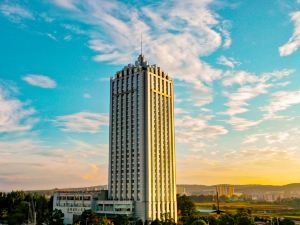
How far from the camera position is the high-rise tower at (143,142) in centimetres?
7706

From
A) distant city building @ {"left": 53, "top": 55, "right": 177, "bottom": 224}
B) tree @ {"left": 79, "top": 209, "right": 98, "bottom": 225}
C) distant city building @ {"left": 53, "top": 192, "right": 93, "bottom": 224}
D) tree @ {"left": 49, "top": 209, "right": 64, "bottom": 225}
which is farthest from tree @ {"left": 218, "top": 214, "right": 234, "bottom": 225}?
tree @ {"left": 49, "top": 209, "right": 64, "bottom": 225}

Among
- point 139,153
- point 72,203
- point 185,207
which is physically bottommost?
point 185,207

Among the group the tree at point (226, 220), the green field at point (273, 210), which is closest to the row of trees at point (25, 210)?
the tree at point (226, 220)

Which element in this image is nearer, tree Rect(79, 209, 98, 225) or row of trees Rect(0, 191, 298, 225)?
row of trees Rect(0, 191, 298, 225)

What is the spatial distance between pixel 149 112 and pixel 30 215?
118 feet

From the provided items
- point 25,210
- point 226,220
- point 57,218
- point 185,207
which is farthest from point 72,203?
point 226,220

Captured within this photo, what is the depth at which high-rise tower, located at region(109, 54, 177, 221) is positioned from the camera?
77.1 m

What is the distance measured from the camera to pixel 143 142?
78.8m

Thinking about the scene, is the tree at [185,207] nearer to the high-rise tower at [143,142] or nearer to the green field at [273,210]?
the high-rise tower at [143,142]

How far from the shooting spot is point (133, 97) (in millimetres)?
83188

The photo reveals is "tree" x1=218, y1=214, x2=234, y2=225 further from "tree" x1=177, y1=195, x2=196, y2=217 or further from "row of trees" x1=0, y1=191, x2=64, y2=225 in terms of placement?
"row of trees" x1=0, y1=191, x2=64, y2=225

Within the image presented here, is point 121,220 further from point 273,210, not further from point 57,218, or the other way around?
point 273,210

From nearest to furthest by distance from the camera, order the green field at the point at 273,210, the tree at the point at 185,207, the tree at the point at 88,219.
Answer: the tree at the point at 88,219, the tree at the point at 185,207, the green field at the point at 273,210

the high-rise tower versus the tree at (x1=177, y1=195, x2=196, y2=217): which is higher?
the high-rise tower
